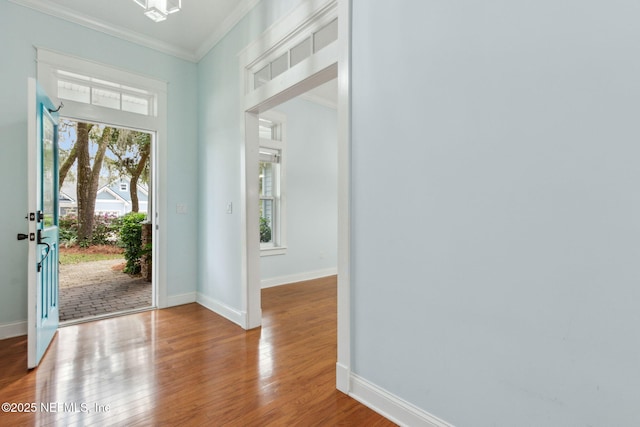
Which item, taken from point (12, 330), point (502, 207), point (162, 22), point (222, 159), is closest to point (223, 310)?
point (222, 159)

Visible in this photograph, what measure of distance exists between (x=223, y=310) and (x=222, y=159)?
1677mm

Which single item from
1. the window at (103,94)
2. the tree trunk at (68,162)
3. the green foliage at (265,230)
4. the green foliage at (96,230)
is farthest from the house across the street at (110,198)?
the window at (103,94)

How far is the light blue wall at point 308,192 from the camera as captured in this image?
4.88 metres

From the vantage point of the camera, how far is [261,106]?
2.88m

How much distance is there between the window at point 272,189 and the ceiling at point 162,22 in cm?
139

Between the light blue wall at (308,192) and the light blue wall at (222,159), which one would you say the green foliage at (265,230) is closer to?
the light blue wall at (308,192)

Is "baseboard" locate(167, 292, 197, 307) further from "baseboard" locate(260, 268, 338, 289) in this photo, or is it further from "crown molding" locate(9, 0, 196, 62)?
"crown molding" locate(9, 0, 196, 62)

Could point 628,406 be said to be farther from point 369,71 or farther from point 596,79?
point 369,71

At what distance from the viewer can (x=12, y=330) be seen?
280 cm

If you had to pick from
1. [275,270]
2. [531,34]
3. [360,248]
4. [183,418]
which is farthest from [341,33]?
[275,270]

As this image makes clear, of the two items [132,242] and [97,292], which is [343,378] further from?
[132,242]

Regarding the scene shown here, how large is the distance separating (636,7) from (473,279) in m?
1.08

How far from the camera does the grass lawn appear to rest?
704 cm

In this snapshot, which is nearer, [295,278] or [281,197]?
[281,197]
